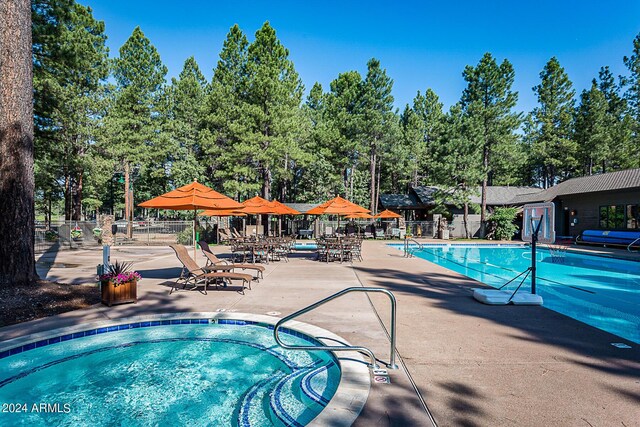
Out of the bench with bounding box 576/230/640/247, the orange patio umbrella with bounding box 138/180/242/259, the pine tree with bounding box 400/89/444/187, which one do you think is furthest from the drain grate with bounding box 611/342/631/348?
the pine tree with bounding box 400/89/444/187

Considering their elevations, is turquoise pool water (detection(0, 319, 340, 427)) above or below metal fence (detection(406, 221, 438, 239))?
below

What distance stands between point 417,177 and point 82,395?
48.9 m

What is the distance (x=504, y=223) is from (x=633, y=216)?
7.53 m

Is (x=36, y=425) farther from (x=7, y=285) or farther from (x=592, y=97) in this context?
(x=592, y=97)

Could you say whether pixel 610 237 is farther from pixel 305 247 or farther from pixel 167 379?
pixel 167 379

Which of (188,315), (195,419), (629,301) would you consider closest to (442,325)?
(195,419)

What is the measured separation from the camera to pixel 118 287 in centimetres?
646

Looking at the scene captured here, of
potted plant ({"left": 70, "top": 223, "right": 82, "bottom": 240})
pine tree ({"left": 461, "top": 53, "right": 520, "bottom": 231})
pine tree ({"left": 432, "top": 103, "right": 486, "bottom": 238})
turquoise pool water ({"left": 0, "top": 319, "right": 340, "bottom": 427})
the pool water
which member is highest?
pine tree ({"left": 461, "top": 53, "right": 520, "bottom": 231})

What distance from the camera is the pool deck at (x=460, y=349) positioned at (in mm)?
2990

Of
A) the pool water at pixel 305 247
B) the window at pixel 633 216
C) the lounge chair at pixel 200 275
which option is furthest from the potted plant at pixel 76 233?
the window at pixel 633 216

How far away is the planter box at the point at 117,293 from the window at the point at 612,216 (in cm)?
2709

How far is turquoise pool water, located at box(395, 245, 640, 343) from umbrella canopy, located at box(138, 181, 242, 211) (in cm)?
805

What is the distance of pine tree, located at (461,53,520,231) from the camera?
27312 mm

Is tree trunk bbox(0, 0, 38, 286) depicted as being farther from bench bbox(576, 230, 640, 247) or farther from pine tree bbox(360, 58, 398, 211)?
pine tree bbox(360, 58, 398, 211)
